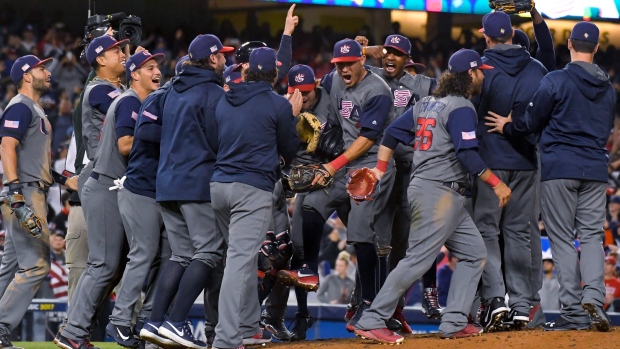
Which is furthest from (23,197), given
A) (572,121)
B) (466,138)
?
(572,121)

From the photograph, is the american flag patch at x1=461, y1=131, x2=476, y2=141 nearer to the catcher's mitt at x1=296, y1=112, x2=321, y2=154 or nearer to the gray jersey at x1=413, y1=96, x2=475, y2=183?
the gray jersey at x1=413, y1=96, x2=475, y2=183

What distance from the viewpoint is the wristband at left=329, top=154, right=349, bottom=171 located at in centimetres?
765

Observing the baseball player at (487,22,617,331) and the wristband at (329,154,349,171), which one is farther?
the wristband at (329,154,349,171)

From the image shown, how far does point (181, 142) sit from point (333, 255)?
8.05 meters

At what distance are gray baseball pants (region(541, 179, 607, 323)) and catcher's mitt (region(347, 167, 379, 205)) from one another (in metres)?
1.32

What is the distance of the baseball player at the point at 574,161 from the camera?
7.36 m

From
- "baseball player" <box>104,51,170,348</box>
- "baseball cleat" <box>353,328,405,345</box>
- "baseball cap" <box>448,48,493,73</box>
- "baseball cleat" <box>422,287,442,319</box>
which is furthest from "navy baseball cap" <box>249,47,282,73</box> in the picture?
"baseball cleat" <box>422,287,442,319</box>

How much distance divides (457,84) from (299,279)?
2031mm

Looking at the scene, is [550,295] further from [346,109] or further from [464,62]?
[464,62]

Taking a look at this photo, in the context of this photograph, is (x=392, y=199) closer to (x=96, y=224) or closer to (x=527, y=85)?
(x=527, y=85)

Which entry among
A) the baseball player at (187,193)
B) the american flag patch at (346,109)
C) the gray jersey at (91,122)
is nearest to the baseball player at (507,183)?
the american flag patch at (346,109)

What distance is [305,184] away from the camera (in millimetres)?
7637

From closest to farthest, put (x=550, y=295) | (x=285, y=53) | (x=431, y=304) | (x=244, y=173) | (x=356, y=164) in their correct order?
1. (x=244, y=173)
2. (x=356, y=164)
3. (x=285, y=53)
4. (x=431, y=304)
5. (x=550, y=295)

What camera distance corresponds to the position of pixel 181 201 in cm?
702
